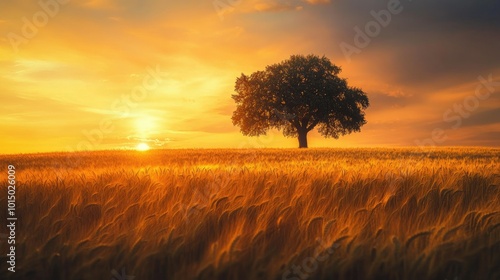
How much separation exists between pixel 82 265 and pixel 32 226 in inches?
59.8

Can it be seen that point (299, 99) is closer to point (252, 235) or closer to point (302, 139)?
point (302, 139)

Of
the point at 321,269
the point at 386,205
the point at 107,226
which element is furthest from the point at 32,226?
the point at 386,205

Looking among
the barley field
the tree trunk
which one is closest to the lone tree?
the tree trunk

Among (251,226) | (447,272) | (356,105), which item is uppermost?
(356,105)

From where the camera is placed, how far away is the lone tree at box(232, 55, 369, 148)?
132 ft

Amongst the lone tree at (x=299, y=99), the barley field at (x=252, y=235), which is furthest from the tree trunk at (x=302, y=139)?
the barley field at (x=252, y=235)

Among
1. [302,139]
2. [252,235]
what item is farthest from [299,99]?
[252,235]

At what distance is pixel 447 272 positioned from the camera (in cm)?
265

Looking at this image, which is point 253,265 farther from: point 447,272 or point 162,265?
point 447,272

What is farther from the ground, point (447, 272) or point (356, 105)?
point (356, 105)

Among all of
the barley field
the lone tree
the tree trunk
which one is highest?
the lone tree

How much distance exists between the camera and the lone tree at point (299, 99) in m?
40.3

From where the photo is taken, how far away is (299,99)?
130 ft

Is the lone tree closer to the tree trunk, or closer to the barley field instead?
the tree trunk
